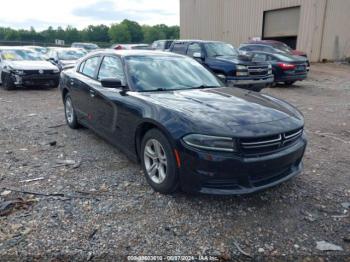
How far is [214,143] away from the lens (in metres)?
2.86

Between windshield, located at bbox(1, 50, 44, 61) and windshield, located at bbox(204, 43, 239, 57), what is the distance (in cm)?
691

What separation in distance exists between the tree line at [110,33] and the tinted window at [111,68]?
79365 millimetres

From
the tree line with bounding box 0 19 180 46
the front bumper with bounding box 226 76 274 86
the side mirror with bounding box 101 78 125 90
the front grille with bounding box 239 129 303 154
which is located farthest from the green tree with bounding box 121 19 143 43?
the front grille with bounding box 239 129 303 154

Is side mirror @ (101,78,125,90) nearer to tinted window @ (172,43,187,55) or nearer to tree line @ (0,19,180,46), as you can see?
tinted window @ (172,43,187,55)

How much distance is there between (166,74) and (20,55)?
10.0 meters

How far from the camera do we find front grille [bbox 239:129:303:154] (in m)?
2.86

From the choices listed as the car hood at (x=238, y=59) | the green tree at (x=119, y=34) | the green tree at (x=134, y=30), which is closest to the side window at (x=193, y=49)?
the car hood at (x=238, y=59)

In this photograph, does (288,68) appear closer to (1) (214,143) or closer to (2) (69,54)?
(1) (214,143)

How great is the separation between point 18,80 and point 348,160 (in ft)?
34.2

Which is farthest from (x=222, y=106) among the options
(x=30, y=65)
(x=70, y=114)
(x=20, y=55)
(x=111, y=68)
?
(x=20, y=55)

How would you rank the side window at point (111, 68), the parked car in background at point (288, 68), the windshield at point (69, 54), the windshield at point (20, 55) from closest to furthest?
the side window at point (111, 68) → the windshield at point (20, 55) → the parked car in background at point (288, 68) → the windshield at point (69, 54)

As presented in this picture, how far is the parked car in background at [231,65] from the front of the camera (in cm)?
949

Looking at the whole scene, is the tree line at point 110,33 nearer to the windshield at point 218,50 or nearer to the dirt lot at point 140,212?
the windshield at point 218,50

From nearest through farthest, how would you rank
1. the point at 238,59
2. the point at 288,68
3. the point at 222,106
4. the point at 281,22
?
1. the point at 222,106
2. the point at 238,59
3. the point at 288,68
4. the point at 281,22
